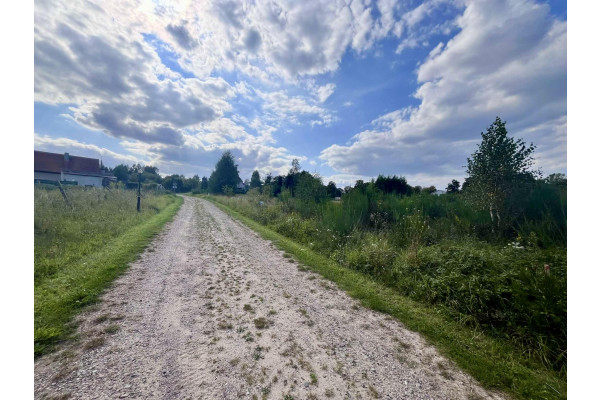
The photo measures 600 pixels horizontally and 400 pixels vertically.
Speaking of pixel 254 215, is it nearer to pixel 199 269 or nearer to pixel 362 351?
pixel 199 269

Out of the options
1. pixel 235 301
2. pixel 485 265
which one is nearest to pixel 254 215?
pixel 235 301

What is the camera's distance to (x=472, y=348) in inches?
108

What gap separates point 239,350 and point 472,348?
2.99 meters

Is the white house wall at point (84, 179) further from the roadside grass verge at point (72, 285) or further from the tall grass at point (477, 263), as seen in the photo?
the tall grass at point (477, 263)

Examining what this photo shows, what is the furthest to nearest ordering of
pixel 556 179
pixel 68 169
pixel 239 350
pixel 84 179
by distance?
pixel 84 179
pixel 68 169
pixel 556 179
pixel 239 350

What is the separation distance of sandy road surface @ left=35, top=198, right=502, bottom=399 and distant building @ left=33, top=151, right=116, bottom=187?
3714cm

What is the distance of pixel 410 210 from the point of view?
865cm

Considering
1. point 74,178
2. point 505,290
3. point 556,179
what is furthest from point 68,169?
point 556,179

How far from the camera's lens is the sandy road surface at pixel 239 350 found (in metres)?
2.06

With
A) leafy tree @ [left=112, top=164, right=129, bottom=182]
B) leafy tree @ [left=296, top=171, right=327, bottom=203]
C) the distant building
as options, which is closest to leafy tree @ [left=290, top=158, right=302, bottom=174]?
leafy tree @ [left=296, top=171, right=327, bottom=203]

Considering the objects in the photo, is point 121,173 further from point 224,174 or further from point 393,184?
point 393,184

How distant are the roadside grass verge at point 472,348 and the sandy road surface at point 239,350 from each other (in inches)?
8.9

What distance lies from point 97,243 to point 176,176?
76.9m

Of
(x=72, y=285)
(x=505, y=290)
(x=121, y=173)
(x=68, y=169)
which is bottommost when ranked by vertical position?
(x=72, y=285)
